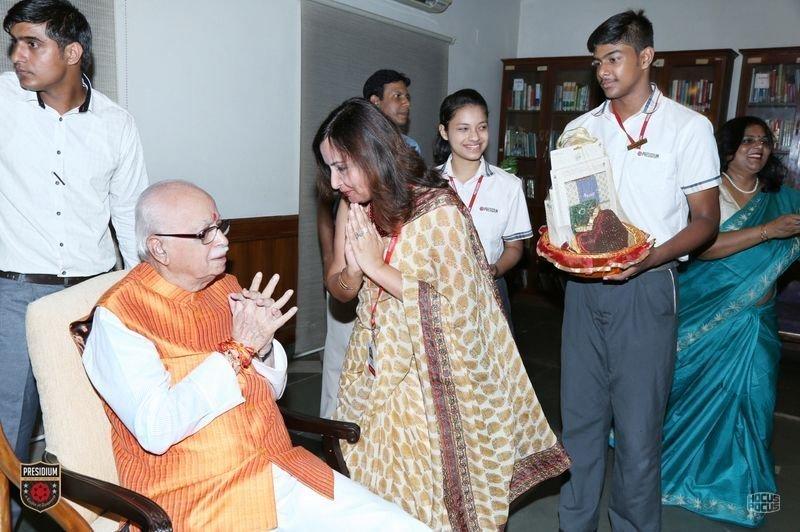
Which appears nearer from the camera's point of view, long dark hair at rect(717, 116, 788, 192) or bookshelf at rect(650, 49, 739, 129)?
long dark hair at rect(717, 116, 788, 192)

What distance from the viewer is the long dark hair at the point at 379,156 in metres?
1.75

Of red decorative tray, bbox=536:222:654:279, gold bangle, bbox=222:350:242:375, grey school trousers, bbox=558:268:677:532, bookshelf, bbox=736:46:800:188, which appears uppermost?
bookshelf, bbox=736:46:800:188

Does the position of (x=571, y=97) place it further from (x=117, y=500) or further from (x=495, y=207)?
(x=117, y=500)

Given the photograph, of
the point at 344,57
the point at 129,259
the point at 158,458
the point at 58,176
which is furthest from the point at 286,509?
the point at 344,57

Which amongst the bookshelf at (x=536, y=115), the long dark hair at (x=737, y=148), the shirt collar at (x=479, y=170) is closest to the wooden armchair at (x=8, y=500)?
the shirt collar at (x=479, y=170)

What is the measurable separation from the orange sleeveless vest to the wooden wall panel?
2495 millimetres

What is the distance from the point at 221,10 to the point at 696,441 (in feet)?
11.7

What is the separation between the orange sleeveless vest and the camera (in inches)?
56.0

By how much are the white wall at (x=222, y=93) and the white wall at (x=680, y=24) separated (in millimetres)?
2810

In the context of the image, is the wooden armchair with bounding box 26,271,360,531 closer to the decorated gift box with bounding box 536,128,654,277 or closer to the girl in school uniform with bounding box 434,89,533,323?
the decorated gift box with bounding box 536,128,654,277

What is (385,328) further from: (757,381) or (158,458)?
(757,381)

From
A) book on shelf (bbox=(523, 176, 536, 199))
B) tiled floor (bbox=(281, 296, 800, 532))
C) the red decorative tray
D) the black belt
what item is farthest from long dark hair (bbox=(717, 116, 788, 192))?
book on shelf (bbox=(523, 176, 536, 199))
